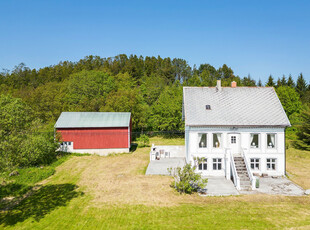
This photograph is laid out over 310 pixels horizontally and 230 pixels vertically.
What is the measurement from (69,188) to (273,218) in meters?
15.7

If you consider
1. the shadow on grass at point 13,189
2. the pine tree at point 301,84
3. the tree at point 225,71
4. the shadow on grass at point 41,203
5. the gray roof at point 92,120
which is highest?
the tree at point 225,71

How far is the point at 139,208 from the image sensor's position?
50.4 ft

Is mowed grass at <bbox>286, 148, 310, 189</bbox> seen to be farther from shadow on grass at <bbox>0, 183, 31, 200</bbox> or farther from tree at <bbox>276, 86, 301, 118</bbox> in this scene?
tree at <bbox>276, 86, 301, 118</bbox>

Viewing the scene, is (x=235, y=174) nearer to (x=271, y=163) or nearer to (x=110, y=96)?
(x=271, y=163)

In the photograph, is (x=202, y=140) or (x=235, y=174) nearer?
(x=235, y=174)

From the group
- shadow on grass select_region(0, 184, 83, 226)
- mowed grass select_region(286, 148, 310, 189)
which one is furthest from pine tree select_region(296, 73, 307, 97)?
shadow on grass select_region(0, 184, 83, 226)

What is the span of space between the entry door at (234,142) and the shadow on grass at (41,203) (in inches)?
589

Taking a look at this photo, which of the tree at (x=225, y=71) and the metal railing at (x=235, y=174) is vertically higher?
the tree at (x=225, y=71)

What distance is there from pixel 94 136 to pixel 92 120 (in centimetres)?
259

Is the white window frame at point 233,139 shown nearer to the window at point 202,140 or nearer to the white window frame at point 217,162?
the white window frame at point 217,162

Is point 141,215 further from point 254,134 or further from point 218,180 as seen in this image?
point 254,134

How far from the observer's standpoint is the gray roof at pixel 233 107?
75.7 ft

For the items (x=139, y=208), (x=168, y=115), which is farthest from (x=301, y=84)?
(x=139, y=208)

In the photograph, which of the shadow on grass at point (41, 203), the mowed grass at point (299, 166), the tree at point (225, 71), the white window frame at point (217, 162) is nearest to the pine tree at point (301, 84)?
the tree at point (225, 71)
